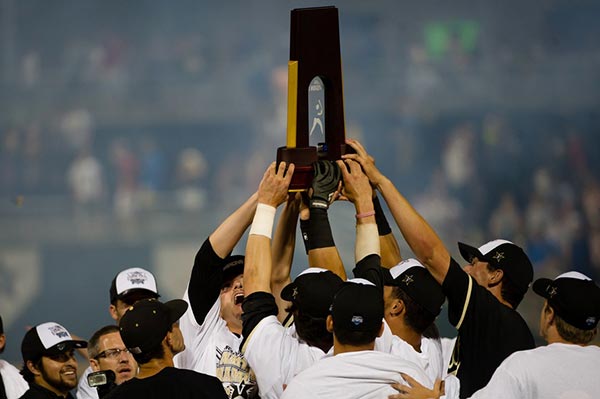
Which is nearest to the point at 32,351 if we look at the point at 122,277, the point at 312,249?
the point at 122,277

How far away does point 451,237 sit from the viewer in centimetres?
791

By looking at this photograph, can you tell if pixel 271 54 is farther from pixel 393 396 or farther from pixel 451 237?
pixel 393 396

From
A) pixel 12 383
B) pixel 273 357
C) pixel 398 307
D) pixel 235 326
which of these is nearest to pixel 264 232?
pixel 273 357

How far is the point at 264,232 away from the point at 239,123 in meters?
4.91

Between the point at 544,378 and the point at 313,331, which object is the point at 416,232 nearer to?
the point at 313,331

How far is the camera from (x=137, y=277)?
174 inches

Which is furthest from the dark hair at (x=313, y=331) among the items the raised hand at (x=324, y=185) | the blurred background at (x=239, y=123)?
the blurred background at (x=239, y=123)

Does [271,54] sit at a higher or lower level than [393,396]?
higher

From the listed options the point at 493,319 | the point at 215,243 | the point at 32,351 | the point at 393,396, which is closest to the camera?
the point at 393,396

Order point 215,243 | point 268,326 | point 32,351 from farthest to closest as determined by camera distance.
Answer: point 32,351
point 215,243
point 268,326

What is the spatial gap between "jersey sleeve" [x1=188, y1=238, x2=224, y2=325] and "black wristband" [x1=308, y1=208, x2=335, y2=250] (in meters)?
0.41

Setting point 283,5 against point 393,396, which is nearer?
point 393,396

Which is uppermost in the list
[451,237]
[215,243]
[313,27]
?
[313,27]

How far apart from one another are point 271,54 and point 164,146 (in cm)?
110
